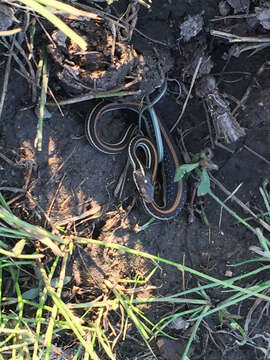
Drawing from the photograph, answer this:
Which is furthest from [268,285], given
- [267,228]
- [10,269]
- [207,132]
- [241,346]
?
[10,269]

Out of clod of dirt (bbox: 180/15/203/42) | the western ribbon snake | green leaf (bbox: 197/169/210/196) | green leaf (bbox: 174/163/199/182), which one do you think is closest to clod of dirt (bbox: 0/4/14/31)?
the western ribbon snake

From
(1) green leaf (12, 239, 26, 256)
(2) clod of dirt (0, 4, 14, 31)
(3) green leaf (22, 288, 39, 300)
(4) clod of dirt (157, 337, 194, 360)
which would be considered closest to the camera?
(2) clod of dirt (0, 4, 14, 31)

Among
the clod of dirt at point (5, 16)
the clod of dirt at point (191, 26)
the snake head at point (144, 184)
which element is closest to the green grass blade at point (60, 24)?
the clod of dirt at point (5, 16)

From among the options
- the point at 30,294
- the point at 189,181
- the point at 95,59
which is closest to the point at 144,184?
the point at 189,181

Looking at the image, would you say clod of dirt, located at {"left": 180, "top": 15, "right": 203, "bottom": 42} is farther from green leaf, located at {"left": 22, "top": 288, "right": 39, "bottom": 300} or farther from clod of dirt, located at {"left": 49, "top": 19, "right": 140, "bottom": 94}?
green leaf, located at {"left": 22, "top": 288, "right": 39, "bottom": 300}

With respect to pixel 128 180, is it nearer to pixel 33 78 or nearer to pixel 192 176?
pixel 192 176

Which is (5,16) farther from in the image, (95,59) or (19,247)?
(19,247)

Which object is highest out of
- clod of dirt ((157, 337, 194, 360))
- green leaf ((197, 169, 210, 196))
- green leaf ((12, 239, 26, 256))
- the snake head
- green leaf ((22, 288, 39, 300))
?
green leaf ((197, 169, 210, 196))
